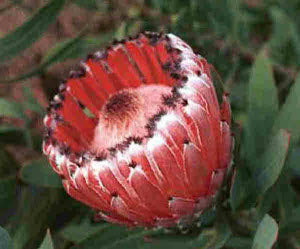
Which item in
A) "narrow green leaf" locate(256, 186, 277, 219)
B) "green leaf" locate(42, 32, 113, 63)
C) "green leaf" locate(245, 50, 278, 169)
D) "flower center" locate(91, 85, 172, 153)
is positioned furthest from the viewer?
"green leaf" locate(42, 32, 113, 63)

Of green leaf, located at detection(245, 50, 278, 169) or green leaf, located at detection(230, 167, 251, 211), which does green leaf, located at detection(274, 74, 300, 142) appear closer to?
green leaf, located at detection(245, 50, 278, 169)

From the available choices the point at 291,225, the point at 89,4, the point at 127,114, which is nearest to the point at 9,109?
the point at 89,4

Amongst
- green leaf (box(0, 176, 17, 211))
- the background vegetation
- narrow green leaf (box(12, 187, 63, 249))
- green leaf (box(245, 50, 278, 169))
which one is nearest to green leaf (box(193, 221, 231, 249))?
the background vegetation

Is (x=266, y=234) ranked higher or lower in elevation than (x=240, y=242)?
higher

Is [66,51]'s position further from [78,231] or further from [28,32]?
[78,231]

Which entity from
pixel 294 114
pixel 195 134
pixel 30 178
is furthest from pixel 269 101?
pixel 30 178

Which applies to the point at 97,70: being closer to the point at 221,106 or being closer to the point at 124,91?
the point at 124,91
